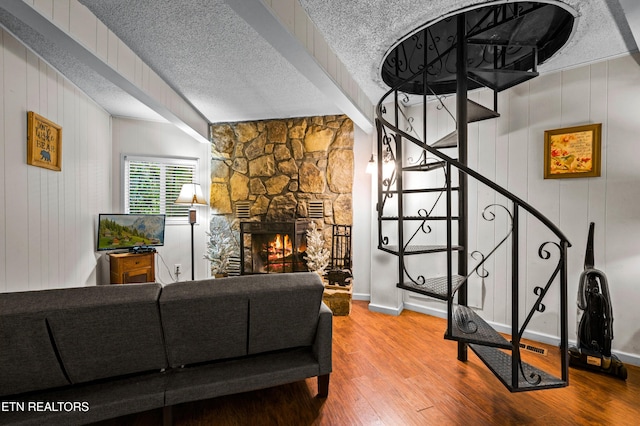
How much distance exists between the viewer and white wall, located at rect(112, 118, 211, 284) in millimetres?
4062

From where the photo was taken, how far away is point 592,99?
7.98ft

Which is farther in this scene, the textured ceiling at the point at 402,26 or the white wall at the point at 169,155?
the white wall at the point at 169,155

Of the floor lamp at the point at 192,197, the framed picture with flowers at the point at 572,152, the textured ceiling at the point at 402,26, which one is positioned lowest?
the floor lamp at the point at 192,197

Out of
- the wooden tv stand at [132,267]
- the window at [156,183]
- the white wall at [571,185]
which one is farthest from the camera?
the window at [156,183]

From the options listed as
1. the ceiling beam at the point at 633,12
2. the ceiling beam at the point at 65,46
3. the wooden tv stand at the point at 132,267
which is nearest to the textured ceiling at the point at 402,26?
the ceiling beam at the point at 633,12

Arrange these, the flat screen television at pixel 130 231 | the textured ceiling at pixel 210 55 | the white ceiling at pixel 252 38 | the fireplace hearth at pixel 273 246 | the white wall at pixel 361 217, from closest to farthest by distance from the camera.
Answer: the white ceiling at pixel 252 38
the textured ceiling at pixel 210 55
the flat screen television at pixel 130 231
the white wall at pixel 361 217
the fireplace hearth at pixel 273 246

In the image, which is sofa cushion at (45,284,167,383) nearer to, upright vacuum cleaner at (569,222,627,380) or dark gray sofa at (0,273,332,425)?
dark gray sofa at (0,273,332,425)

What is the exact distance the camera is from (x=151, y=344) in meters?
1.46

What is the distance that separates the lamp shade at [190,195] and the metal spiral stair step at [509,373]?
3699 mm

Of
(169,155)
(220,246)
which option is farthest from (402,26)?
(169,155)

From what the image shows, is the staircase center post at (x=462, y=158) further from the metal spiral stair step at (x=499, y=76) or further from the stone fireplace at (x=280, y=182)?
the stone fireplace at (x=280, y=182)

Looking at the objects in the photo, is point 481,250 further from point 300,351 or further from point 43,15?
point 43,15

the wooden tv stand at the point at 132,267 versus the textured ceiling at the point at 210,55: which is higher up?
the textured ceiling at the point at 210,55

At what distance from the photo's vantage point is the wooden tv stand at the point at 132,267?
3.53m
